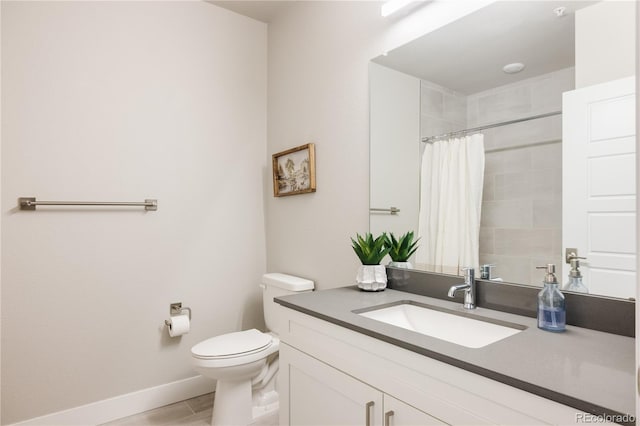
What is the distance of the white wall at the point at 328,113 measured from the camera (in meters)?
1.82

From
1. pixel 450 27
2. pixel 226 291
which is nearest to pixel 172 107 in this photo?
pixel 226 291

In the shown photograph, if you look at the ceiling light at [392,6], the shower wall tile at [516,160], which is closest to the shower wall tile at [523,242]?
the shower wall tile at [516,160]

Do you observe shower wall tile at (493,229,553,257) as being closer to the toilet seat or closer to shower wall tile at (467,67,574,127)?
shower wall tile at (467,67,574,127)

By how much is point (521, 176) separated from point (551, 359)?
0.63m

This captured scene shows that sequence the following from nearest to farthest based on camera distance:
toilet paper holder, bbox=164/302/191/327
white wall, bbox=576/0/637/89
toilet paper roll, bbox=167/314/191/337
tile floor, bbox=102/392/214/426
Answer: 1. white wall, bbox=576/0/637/89
2. tile floor, bbox=102/392/214/426
3. toilet paper roll, bbox=167/314/191/337
4. toilet paper holder, bbox=164/302/191/327

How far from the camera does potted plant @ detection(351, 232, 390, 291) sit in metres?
1.57

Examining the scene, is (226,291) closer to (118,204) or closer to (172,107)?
(118,204)

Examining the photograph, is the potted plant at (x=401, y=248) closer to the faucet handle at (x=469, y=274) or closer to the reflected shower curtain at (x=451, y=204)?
the reflected shower curtain at (x=451, y=204)

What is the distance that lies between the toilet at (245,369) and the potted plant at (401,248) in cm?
58

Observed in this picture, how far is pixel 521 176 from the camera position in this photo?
4.06 feet

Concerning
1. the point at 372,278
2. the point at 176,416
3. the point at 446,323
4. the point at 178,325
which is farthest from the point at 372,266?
the point at 176,416

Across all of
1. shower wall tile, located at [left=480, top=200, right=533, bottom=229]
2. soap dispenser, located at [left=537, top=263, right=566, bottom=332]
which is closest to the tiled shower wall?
shower wall tile, located at [left=480, top=200, right=533, bottom=229]

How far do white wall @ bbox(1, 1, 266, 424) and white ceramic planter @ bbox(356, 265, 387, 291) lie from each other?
121 centimetres

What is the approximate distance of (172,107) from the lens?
7.47 ft
